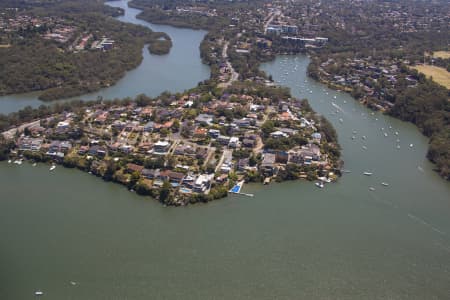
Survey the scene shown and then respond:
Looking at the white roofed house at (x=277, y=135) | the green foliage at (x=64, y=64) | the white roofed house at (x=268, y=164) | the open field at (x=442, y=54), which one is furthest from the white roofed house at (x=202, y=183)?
the open field at (x=442, y=54)

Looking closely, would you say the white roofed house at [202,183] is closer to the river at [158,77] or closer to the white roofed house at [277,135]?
the white roofed house at [277,135]

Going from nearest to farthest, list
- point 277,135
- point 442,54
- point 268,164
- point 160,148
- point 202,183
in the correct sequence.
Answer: point 202,183, point 268,164, point 160,148, point 277,135, point 442,54

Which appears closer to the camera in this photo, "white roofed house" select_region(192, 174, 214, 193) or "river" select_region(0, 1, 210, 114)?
"white roofed house" select_region(192, 174, 214, 193)

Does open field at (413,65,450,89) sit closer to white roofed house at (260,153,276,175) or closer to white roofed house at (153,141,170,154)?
white roofed house at (260,153,276,175)

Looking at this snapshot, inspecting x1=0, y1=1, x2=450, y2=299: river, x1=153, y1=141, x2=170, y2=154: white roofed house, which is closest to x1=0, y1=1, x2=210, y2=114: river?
x1=153, y1=141, x2=170, y2=154: white roofed house

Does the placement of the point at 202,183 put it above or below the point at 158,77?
below

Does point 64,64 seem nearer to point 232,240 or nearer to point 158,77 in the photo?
point 158,77

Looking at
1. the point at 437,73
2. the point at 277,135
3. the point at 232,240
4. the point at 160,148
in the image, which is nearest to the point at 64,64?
the point at 160,148
